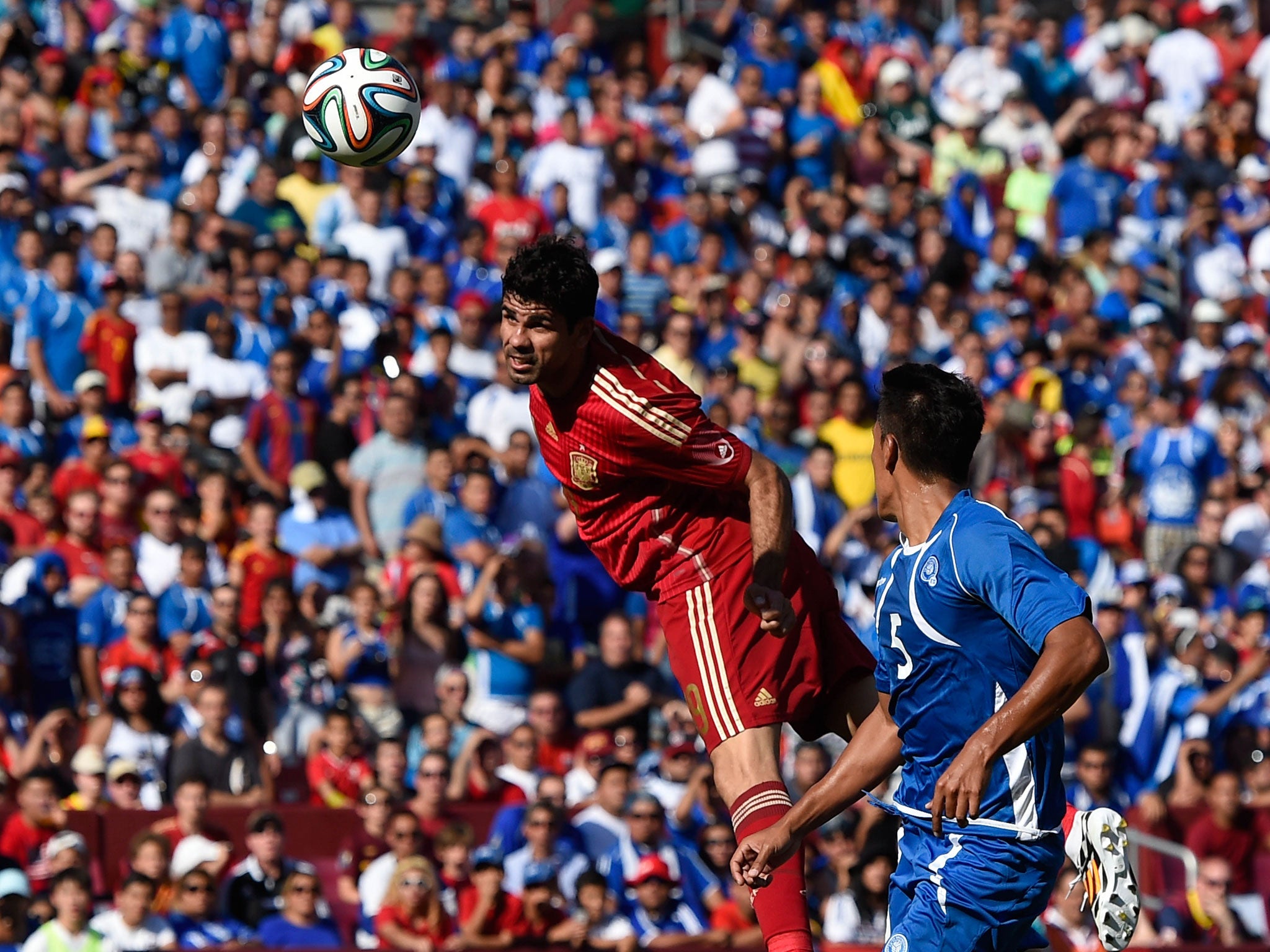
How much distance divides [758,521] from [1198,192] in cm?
1324

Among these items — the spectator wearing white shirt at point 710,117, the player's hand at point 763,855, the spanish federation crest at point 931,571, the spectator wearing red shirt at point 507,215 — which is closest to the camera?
the spanish federation crest at point 931,571

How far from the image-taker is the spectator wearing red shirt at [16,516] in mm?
12734

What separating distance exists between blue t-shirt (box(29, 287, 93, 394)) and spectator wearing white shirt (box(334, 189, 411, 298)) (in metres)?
2.45

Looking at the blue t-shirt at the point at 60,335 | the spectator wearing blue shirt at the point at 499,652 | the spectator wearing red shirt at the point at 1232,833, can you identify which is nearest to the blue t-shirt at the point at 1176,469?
the spectator wearing red shirt at the point at 1232,833

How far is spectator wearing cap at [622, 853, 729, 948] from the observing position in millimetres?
10961

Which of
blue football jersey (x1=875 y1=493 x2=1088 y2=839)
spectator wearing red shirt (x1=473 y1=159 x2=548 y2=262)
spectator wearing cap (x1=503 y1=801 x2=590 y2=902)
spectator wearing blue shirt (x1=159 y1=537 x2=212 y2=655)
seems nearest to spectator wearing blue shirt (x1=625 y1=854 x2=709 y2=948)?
spectator wearing cap (x1=503 y1=801 x2=590 y2=902)

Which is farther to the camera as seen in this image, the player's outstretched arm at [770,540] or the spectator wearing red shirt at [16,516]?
the spectator wearing red shirt at [16,516]

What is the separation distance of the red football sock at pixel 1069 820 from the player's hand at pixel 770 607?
1.15 metres

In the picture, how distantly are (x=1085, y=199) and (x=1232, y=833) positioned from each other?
8.06m

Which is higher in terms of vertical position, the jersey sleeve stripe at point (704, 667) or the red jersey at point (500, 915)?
the jersey sleeve stripe at point (704, 667)

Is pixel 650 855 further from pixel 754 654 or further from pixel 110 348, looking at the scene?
pixel 110 348

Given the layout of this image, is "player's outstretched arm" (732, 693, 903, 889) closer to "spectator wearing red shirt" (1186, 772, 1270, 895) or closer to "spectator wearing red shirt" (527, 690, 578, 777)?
"spectator wearing red shirt" (527, 690, 578, 777)

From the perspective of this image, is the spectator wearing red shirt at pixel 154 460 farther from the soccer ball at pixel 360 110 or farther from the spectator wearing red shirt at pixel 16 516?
the soccer ball at pixel 360 110

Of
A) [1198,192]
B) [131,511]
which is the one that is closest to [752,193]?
[1198,192]
